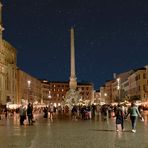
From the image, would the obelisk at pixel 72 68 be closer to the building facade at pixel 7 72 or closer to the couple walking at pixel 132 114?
the building facade at pixel 7 72

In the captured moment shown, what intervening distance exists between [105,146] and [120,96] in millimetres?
146139

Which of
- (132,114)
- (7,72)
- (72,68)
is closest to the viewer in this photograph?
(132,114)

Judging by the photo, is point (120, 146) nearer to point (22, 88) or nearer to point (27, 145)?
point (27, 145)

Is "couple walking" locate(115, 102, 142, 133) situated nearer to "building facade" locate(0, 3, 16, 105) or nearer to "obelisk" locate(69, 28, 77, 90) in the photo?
"building facade" locate(0, 3, 16, 105)

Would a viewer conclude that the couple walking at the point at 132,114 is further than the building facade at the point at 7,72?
No

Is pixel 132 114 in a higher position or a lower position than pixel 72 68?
lower

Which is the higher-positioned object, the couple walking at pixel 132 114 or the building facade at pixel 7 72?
the building facade at pixel 7 72

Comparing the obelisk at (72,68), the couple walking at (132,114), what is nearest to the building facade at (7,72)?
the obelisk at (72,68)

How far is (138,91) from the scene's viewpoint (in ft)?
498

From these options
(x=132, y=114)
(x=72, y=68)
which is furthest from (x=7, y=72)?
(x=132, y=114)

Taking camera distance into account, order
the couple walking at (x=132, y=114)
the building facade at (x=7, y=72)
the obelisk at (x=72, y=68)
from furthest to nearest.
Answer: the obelisk at (x=72, y=68) < the building facade at (x=7, y=72) < the couple walking at (x=132, y=114)

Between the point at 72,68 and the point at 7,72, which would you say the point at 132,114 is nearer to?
the point at 72,68

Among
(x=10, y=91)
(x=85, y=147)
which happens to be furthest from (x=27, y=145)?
(x=10, y=91)

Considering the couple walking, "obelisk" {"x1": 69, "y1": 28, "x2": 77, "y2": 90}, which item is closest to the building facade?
"obelisk" {"x1": 69, "y1": 28, "x2": 77, "y2": 90}
